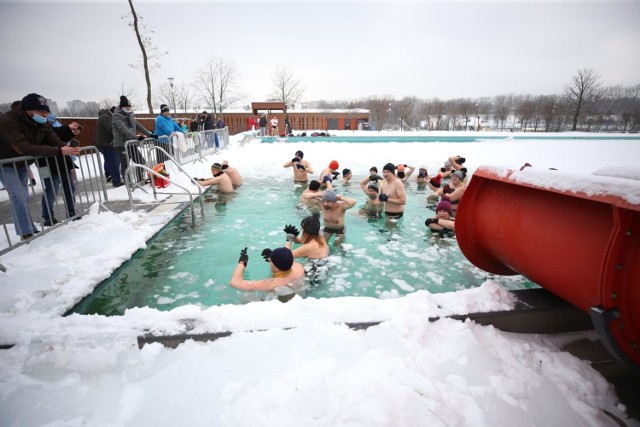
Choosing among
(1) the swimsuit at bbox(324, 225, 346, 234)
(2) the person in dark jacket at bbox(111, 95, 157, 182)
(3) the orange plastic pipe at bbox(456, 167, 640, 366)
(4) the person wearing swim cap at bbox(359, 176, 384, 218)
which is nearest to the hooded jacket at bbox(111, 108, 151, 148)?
(2) the person in dark jacket at bbox(111, 95, 157, 182)

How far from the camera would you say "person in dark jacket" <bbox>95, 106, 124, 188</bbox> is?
6.57 metres

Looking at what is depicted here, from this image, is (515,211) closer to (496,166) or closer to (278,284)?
(496,166)

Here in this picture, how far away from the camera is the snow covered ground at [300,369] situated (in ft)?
5.43

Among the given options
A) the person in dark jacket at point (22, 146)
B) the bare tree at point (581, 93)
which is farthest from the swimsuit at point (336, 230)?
the bare tree at point (581, 93)

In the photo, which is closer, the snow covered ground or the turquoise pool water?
the snow covered ground

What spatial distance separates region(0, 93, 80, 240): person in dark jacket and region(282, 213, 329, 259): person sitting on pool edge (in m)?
3.05

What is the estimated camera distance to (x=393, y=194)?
638cm

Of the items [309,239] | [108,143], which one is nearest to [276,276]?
[309,239]

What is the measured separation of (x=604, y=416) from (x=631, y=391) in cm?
37

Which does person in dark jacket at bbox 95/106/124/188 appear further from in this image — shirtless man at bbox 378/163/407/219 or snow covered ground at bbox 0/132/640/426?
shirtless man at bbox 378/163/407/219

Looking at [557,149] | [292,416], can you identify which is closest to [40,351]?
[292,416]

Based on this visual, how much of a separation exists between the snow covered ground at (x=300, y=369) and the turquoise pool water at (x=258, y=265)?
3.35 feet

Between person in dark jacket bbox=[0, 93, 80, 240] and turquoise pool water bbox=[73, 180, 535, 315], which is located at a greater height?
person in dark jacket bbox=[0, 93, 80, 240]

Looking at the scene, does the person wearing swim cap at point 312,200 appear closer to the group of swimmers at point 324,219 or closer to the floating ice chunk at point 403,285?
the group of swimmers at point 324,219
